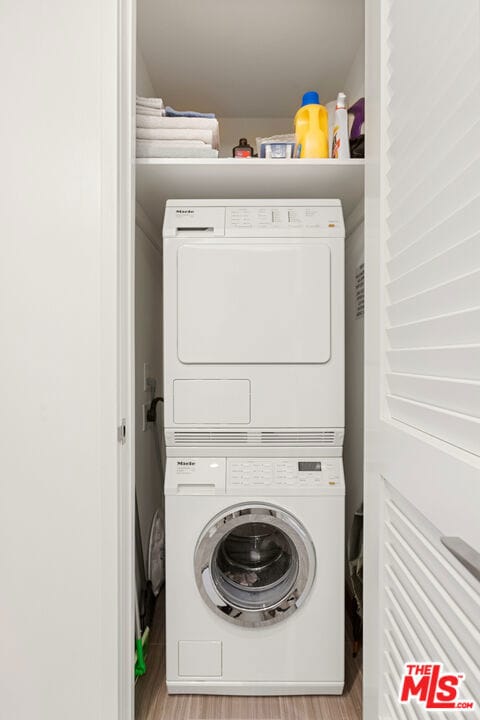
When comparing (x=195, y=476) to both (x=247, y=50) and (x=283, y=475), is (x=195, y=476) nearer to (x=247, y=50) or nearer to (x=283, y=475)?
(x=283, y=475)

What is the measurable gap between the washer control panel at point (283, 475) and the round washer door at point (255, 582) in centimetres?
7

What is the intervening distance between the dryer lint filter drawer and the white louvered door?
1.85ft

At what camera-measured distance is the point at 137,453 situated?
1.95m

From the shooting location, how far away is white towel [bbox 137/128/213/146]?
1.61 meters

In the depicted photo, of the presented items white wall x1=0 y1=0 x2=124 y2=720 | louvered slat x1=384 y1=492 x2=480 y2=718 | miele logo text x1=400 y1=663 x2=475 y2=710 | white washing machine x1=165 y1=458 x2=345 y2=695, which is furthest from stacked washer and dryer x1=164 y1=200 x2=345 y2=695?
miele logo text x1=400 y1=663 x2=475 y2=710

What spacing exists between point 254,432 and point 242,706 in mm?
973

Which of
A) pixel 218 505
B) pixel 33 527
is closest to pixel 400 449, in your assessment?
pixel 218 505

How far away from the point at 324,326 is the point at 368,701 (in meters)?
1.13

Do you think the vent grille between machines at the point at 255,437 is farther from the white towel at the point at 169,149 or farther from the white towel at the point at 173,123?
the white towel at the point at 173,123

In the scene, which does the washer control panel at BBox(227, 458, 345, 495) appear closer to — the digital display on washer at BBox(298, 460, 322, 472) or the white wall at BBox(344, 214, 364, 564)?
the digital display on washer at BBox(298, 460, 322, 472)

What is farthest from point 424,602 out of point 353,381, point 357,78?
point 357,78

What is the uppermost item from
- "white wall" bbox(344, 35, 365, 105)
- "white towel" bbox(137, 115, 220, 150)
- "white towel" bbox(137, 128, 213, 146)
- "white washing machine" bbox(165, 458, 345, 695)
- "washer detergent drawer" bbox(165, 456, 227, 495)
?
"white wall" bbox(344, 35, 365, 105)

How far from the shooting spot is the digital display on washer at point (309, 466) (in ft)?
5.29

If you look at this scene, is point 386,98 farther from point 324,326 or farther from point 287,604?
point 287,604
